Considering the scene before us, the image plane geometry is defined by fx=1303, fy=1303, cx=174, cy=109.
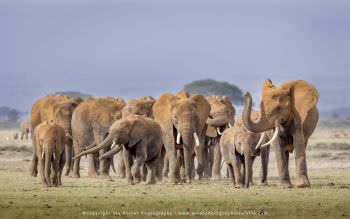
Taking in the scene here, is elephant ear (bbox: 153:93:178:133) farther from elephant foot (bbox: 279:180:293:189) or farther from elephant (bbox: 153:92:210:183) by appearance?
elephant foot (bbox: 279:180:293:189)

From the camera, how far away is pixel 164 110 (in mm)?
31188

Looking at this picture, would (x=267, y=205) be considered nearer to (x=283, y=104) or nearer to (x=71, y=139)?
(x=283, y=104)

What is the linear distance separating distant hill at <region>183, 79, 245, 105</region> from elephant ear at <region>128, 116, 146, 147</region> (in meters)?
105

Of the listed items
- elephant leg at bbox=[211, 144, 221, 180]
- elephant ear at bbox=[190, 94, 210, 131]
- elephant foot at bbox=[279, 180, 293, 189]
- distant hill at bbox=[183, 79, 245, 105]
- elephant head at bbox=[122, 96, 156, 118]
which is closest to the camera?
elephant foot at bbox=[279, 180, 293, 189]

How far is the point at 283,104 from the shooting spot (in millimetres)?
26984

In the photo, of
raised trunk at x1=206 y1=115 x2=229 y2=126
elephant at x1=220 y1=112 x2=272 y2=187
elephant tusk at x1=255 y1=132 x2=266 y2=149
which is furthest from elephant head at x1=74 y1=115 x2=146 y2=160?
raised trunk at x1=206 y1=115 x2=229 y2=126

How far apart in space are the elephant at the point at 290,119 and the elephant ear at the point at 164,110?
12.7ft

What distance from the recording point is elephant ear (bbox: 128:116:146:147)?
1115 inches

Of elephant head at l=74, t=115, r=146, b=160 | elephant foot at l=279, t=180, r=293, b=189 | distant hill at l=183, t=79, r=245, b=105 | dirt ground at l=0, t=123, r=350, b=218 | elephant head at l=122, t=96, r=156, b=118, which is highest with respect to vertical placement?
distant hill at l=183, t=79, r=245, b=105

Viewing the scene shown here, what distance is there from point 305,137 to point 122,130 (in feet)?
13.1

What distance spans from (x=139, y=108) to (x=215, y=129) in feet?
8.46

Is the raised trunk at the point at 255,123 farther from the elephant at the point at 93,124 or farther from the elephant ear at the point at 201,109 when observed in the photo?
the elephant at the point at 93,124

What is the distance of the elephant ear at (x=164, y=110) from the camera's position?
1210 inches

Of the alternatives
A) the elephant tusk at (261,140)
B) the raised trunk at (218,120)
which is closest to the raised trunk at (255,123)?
the elephant tusk at (261,140)
